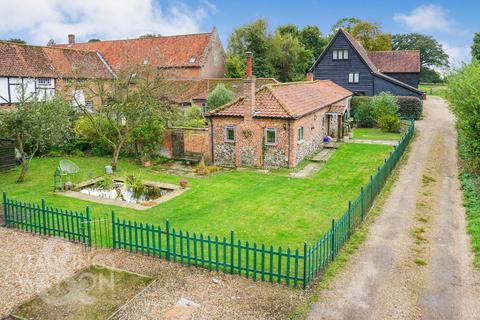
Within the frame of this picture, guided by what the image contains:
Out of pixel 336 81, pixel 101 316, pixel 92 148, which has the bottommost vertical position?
pixel 101 316

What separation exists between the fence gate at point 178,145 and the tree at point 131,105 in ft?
2.95

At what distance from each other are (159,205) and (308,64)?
51463 mm

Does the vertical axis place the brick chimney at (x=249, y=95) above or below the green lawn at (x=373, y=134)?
above

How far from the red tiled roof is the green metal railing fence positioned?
43.3 m

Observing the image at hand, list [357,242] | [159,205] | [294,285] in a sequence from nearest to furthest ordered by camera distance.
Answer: [294,285] < [357,242] < [159,205]

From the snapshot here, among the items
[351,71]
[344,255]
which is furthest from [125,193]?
[351,71]

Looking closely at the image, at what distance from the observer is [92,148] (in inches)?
1248

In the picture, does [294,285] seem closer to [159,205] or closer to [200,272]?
[200,272]

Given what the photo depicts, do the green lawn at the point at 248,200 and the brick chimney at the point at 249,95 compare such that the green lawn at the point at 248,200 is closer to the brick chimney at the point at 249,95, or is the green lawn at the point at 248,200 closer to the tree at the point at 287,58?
the brick chimney at the point at 249,95

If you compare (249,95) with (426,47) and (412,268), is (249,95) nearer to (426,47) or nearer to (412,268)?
(412,268)

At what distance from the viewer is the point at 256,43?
60.7 meters

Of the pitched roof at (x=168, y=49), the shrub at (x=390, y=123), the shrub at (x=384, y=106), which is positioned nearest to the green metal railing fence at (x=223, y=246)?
the shrub at (x=390, y=123)

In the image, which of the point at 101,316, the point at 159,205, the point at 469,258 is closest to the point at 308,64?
the point at 159,205

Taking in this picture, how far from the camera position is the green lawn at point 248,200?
16675 mm
